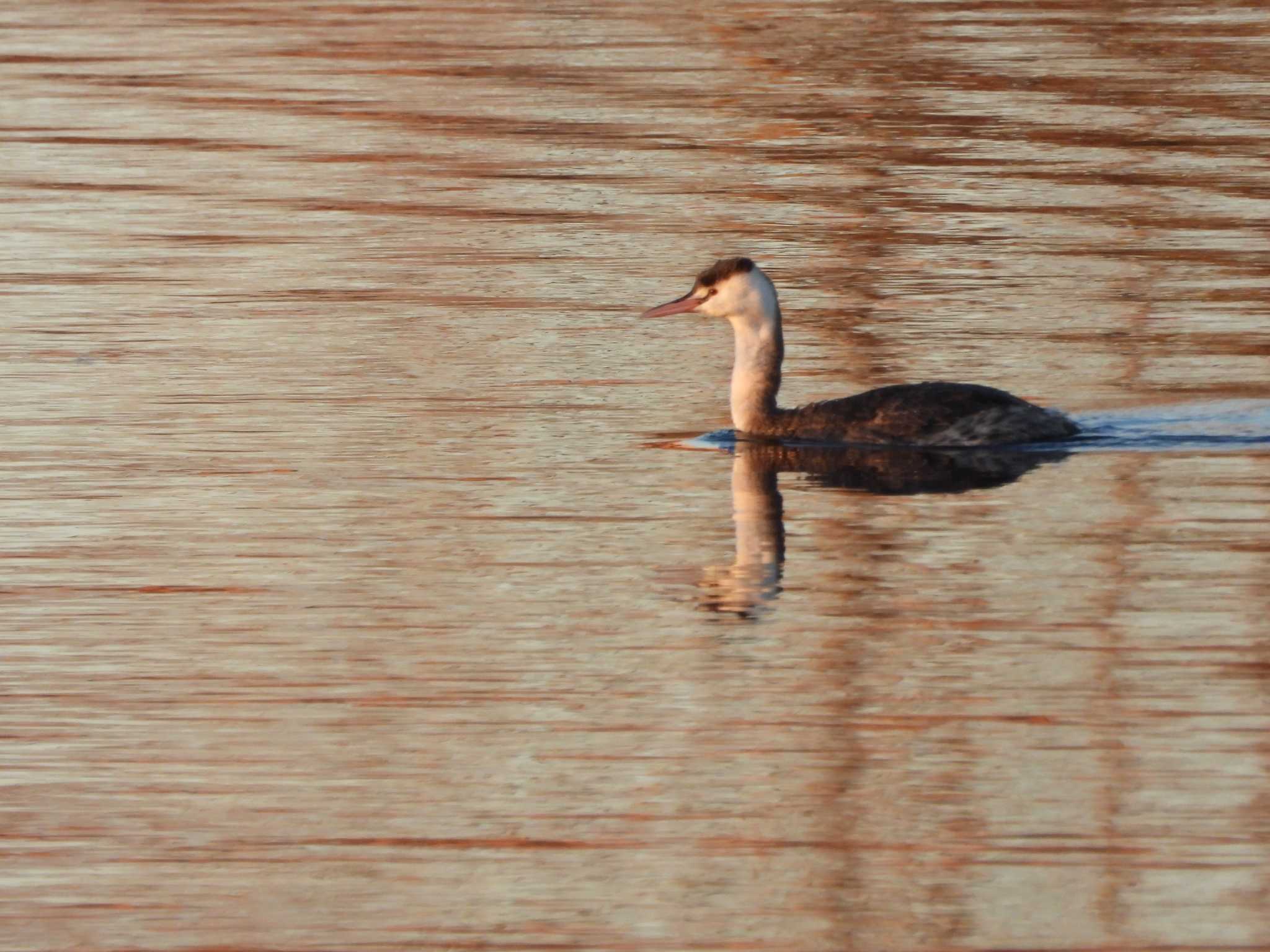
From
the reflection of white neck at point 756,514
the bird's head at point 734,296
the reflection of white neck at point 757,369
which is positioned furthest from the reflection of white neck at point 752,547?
the bird's head at point 734,296

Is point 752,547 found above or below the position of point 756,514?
above

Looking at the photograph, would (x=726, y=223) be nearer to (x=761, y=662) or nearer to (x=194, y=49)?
(x=761, y=662)

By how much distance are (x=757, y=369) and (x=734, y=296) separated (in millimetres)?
389

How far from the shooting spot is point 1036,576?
33.8 feet

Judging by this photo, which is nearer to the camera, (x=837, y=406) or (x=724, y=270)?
(x=837, y=406)

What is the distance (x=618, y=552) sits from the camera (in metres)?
10.9

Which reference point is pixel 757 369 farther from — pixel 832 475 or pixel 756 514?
pixel 756 514

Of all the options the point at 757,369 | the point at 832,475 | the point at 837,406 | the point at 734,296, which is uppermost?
the point at 734,296

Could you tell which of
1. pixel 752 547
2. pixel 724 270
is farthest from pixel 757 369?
pixel 752 547

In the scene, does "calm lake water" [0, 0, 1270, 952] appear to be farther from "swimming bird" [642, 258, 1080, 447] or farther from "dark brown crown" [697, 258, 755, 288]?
"dark brown crown" [697, 258, 755, 288]

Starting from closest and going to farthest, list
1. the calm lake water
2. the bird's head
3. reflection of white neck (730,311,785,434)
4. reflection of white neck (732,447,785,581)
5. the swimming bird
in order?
the calm lake water, reflection of white neck (732,447,785,581), the swimming bird, reflection of white neck (730,311,785,434), the bird's head

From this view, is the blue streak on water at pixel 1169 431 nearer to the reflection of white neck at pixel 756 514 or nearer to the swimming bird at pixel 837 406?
the swimming bird at pixel 837 406

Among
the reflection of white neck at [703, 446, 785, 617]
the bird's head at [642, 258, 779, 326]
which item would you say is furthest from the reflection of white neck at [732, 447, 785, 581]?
the bird's head at [642, 258, 779, 326]

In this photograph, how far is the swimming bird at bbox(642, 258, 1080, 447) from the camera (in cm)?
1288
